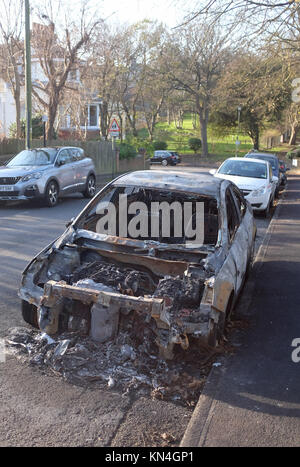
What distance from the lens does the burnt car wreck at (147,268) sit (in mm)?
4414

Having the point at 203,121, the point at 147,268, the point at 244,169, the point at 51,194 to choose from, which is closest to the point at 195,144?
the point at 203,121

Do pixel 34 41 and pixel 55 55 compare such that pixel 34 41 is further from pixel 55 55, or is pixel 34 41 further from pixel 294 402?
pixel 294 402

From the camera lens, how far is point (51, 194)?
1445cm

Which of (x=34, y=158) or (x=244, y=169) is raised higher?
(x=34, y=158)

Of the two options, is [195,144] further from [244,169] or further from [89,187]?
[244,169]

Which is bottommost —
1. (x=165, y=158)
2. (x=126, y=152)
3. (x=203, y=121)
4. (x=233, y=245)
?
(x=233, y=245)

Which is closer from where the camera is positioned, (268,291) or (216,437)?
(216,437)

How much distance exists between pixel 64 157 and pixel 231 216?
34.1 ft

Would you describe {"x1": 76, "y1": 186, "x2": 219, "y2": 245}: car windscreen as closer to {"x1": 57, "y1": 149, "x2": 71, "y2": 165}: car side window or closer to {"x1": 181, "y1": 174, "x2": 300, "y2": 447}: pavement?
{"x1": 181, "y1": 174, "x2": 300, "y2": 447}: pavement

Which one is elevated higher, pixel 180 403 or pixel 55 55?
pixel 55 55

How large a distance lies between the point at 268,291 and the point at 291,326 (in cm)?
133

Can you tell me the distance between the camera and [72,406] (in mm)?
3783
